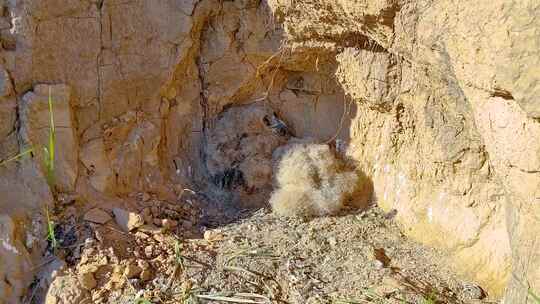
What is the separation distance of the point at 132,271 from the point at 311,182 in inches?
35.9

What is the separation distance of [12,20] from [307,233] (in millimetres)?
1468

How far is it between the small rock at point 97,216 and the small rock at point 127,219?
4cm

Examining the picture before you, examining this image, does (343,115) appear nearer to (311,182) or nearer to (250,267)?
(311,182)

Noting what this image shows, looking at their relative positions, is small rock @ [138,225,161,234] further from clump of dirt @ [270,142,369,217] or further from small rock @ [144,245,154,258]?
clump of dirt @ [270,142,369,217]

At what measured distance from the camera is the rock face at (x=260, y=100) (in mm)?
2145

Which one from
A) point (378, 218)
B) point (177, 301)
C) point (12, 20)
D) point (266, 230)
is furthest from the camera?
point (378, 218)

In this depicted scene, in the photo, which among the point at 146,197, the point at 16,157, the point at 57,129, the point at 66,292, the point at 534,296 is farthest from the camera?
the point at 146,197

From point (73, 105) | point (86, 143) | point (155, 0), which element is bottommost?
point (86, 143)

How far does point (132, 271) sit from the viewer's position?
210 centimetres

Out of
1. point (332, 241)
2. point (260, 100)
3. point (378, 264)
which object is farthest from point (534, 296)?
point (260, 100)

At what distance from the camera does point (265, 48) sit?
2.71 meters

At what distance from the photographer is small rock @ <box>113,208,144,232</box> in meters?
2.32

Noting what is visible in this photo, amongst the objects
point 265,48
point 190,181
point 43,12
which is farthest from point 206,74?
point 43,12

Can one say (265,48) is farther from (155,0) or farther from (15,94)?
(15,94)
